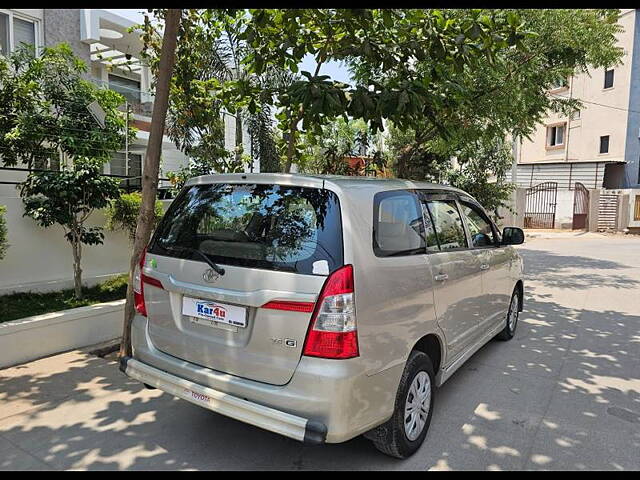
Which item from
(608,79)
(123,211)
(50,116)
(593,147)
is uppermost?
(608,79)

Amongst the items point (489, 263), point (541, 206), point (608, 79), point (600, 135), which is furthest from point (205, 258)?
point (608, 79)

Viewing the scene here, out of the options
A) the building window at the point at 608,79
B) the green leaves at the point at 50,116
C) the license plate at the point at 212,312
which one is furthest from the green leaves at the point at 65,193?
the building window at the point at 608,79

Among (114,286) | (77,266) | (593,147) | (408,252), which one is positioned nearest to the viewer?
(408,252)

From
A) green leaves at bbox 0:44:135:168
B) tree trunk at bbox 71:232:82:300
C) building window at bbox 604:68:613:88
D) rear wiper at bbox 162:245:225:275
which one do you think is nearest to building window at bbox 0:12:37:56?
green leaves at bbox 0:44:135:168

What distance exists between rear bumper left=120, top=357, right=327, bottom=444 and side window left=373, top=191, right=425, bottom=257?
105 centimetres

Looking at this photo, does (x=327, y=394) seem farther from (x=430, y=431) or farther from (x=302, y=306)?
(x=430, y=431)

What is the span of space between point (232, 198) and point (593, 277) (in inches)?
390

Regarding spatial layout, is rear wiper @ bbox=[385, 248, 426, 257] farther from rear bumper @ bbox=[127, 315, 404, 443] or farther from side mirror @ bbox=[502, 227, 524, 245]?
side mirror @ bbox=[502, 227, 524, 245]

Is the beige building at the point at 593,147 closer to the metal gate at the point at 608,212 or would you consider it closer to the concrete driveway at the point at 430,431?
the metal gate at the point at 608,212

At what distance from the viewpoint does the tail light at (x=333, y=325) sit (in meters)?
2.50

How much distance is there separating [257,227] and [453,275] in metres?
1.63

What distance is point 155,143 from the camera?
4.46 meters
